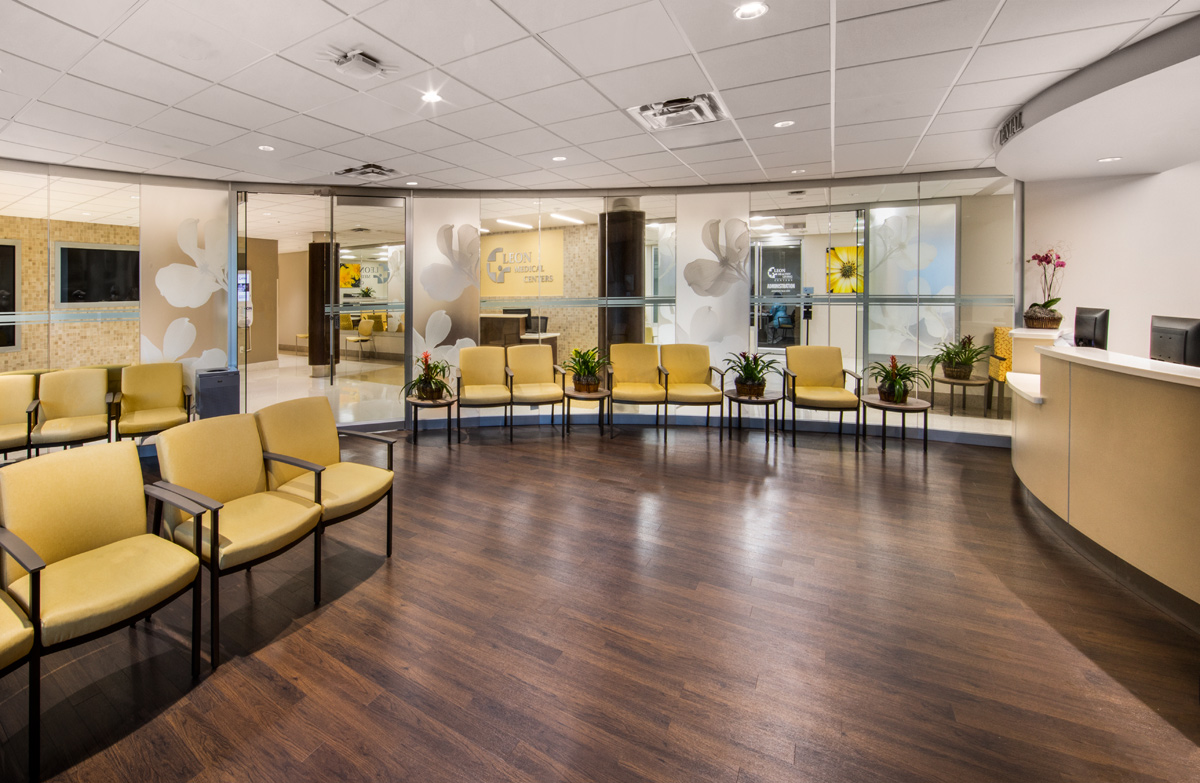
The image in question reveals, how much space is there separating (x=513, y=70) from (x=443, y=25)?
2.11 ft

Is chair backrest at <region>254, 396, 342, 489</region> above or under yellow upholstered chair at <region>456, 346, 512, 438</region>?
under

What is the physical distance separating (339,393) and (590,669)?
641 centimetres

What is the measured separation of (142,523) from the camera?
2592 mm

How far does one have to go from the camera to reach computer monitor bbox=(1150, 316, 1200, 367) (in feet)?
→ 11.2

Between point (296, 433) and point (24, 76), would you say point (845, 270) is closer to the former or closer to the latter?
point (296, 433)

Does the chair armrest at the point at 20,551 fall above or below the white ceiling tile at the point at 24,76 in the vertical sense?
below

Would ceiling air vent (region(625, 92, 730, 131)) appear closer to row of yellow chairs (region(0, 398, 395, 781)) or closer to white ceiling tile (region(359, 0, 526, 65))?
white ceiling tile (region(359, 0, 526, 65))

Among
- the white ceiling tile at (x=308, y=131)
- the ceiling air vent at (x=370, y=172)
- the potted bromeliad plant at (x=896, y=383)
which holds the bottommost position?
the potted bromeliad plant at (x=896, y=383)

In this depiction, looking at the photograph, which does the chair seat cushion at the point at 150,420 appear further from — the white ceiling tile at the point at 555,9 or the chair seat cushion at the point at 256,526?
the white ceiling tile at the point at 555,9

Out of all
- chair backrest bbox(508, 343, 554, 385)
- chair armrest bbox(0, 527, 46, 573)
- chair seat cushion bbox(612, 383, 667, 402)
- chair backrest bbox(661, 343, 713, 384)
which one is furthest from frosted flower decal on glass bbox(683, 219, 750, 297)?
chair armrest bbox(0, 527, 46, 573)

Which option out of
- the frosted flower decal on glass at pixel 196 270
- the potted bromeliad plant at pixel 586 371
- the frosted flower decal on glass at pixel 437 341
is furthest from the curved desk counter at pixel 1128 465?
the frosted flower decal on glass at pixel 196 270

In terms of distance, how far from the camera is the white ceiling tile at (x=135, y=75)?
3.34 metres

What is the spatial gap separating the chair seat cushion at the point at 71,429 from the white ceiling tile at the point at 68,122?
2455mm

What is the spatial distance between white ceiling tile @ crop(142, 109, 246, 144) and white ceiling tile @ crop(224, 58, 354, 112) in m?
0.83
